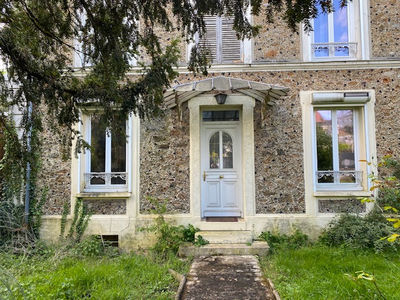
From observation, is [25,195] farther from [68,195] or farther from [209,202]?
[209,202]

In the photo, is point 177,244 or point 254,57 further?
point 254,57

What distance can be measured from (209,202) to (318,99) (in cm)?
332

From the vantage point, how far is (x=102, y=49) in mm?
3242

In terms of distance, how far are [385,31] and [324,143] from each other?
2792 millimetres

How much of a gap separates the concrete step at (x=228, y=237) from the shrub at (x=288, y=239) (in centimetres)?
37

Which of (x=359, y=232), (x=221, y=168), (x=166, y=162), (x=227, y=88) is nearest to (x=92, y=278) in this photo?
(x=166, y=162)

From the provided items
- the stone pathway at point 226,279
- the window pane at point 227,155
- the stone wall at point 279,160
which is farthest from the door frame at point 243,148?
the stone pathway at point 226,279

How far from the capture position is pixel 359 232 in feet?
18.2

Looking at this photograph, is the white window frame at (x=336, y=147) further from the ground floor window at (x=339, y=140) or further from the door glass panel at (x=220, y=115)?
the door glass panel at (x=220, y=115)

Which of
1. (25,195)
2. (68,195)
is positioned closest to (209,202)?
(68,195)

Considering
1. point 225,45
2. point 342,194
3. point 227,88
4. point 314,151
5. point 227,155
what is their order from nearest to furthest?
point 227,88 → point 342,194 → point 314,151 → point 225,45 → point 227,155

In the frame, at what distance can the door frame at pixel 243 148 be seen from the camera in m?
6.23

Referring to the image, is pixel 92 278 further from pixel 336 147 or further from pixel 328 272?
pixel 336 147

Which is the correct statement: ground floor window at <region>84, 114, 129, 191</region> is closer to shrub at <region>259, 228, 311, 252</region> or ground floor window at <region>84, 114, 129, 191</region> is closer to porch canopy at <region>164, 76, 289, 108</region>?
porch canopy at <region>164, 76, 289, 108</region>
